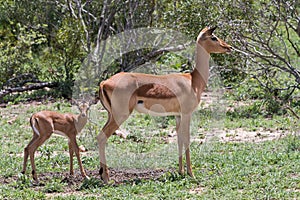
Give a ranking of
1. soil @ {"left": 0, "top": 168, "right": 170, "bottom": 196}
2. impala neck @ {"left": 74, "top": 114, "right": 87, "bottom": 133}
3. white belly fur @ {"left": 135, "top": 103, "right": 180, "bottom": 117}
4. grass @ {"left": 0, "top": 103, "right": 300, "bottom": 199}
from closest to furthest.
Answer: grass @ {"left": 0, "top": 103, "right": 300, "bottom": 199}
soil @ {"left": 0, "top": 168, "right": 170, "bottom": 196}
white belly fur @ {"left": 135, "top": 103, "right": 180, "bottom": 117}
impala neck @ {"left": 74, "top": 114, "right": 87, "bottom": 133}

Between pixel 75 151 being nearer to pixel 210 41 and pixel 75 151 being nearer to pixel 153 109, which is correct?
pixel 153 109

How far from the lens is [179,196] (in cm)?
635

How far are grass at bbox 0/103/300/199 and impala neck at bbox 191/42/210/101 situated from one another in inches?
40.3

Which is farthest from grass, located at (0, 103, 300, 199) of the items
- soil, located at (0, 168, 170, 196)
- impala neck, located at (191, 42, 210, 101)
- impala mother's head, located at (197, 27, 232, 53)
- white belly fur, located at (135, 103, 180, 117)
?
impala mother's head, located at (197, 27, 232, 53)

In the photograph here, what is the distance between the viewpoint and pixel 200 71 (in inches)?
301

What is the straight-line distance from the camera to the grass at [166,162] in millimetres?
6520

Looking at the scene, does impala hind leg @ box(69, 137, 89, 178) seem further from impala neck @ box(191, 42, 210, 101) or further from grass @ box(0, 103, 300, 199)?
impala neck @ box(191, 42, 210, 101)

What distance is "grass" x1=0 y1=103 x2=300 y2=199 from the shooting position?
652 centimetres

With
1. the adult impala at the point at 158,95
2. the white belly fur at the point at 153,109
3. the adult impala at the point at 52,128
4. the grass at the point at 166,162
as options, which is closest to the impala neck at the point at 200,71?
the adult impala at the point at 158,95

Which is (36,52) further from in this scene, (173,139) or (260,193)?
(260,193)

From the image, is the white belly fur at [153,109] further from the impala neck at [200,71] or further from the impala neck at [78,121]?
the impala neck at [78,121]

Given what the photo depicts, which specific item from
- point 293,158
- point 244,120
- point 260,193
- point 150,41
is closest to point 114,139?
point 244,120

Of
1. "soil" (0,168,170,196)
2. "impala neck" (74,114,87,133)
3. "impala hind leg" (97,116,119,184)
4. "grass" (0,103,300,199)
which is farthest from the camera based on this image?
"impala neck" (74,114,87,133)

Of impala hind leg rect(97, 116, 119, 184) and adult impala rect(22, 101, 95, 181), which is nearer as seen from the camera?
impala hind leg rect(97, 116, 119, 184)
